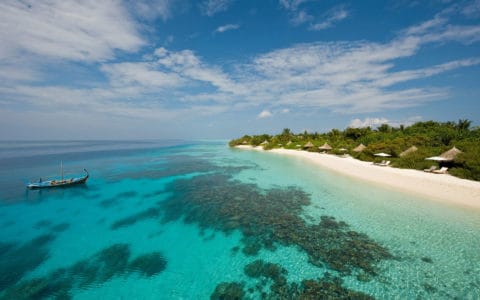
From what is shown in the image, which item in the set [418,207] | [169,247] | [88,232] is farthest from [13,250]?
[418,207]

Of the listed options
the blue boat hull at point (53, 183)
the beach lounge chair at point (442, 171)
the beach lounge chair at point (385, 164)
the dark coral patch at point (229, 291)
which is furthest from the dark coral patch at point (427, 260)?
the blue boat hull at point (53, 183)

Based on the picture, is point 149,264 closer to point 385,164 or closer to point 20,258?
point 20,258

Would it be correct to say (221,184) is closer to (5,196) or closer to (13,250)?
(13,250)

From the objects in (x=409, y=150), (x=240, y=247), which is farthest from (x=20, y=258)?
(x=409, y=150)

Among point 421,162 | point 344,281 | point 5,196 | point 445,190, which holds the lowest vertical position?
point 5,196

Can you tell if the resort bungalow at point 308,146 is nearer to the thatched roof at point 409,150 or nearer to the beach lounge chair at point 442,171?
the thatched roof at point 409,150

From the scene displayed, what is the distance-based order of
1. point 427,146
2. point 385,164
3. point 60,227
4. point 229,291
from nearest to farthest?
point 229,291
point 60,227
point 385,164
point 427,146

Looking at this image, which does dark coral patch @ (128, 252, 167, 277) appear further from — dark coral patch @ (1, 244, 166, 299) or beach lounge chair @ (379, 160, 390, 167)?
beach lounge chair @ (379, 160, 390, 167)

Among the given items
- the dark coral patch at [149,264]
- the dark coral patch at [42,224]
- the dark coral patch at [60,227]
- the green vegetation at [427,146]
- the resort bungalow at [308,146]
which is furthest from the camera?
the resort bungalow at [308,146]
